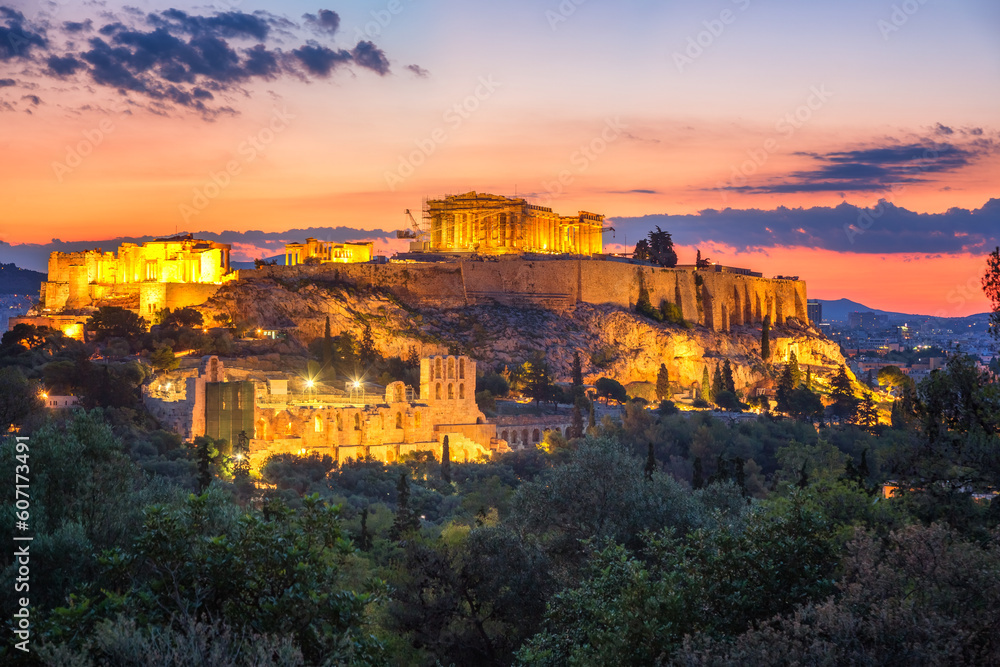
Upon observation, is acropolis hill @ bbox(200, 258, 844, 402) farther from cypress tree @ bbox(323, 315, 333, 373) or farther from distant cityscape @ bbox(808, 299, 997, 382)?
distant cityscape @ bbox(808, 299, 997, 382)

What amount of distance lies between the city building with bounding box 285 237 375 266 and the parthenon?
183 inches

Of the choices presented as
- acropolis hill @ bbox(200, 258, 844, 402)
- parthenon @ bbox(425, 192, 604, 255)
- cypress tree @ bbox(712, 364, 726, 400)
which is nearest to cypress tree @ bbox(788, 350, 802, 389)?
acropolis hill @ bbox(200, 258, 844, 402)

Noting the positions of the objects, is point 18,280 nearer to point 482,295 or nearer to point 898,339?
point 482,295

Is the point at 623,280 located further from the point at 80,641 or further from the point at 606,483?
the point at 80,641

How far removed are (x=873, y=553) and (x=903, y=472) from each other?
7.62 ft

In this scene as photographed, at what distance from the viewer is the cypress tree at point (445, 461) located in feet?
104

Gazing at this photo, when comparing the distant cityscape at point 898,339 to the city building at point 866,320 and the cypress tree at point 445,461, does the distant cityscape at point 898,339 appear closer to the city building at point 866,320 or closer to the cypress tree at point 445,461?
the city building at point 866,320

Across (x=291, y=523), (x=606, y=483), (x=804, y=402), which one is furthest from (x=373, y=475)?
(x=804, y=402)

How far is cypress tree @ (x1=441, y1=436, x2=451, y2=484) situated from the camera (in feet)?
104

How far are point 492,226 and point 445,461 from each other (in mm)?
31856

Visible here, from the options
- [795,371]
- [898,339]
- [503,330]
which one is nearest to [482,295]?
[503,330]

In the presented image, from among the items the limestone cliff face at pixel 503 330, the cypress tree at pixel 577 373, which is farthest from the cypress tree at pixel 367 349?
the cypress tree at pixel 577 373

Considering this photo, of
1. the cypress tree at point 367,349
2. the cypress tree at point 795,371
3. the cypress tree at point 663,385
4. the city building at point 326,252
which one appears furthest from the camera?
the city building at point 326,252

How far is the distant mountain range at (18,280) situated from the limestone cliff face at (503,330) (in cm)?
3516
